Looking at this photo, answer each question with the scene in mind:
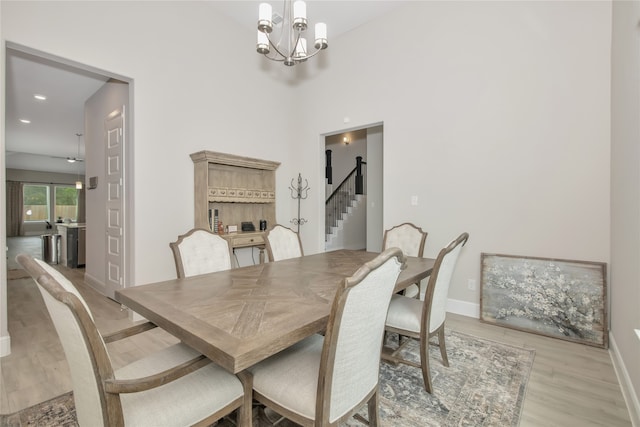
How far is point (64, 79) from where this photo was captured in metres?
4.16

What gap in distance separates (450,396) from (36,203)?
15822mm

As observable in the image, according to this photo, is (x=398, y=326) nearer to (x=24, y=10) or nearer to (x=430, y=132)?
(x=430, y=132)

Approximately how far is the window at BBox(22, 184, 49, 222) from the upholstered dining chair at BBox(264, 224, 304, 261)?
13636mm

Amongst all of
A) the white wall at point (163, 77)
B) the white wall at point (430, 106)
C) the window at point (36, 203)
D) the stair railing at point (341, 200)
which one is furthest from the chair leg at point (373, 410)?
the window at point (36, 203)

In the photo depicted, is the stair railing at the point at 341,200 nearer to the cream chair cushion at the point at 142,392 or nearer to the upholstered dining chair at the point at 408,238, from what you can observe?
the upholstered dining chair at the point at 408,238

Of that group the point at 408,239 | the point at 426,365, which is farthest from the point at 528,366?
the point at 408,239

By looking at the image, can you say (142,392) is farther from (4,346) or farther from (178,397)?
(4,346)

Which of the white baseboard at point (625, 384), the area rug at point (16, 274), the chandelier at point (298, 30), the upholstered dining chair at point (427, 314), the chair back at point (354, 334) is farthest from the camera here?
the area rug at point (16, 274)

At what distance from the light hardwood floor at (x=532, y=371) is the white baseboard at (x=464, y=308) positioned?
0.10 meters

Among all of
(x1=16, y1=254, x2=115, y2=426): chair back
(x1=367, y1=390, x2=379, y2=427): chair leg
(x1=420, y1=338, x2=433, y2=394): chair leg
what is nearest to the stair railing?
(x1=420, y1=338, x2=433, y2=394): chair leg

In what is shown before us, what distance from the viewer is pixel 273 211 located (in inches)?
178

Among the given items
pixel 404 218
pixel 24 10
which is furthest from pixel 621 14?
pixel 24 10

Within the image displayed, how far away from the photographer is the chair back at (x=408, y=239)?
10.4ft

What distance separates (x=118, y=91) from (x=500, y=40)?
14.8 feet
